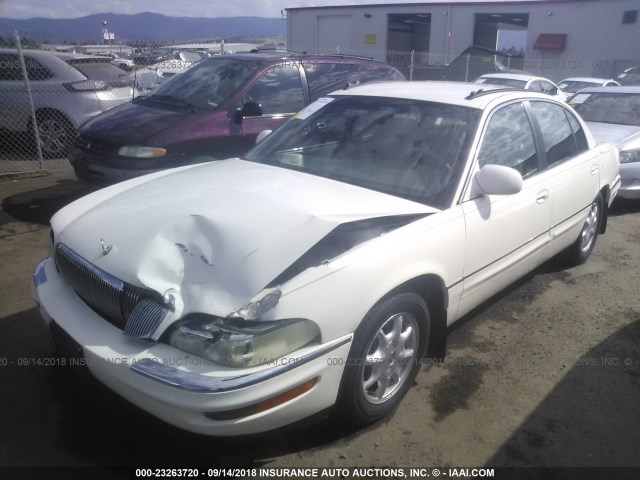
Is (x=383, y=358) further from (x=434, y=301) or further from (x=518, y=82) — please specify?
(x=518, y=82)

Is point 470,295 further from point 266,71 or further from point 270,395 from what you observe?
point 266,71

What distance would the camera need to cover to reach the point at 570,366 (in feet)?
11.0

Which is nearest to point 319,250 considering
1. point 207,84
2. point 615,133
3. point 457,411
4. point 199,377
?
point 199,377

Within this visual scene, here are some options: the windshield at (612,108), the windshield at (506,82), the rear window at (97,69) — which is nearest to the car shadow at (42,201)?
the rear window at (97,69)

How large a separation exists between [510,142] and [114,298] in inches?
104

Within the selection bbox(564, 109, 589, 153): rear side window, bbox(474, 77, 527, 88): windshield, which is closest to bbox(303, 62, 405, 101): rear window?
bbox(564, 109, 589, 153): rear side window

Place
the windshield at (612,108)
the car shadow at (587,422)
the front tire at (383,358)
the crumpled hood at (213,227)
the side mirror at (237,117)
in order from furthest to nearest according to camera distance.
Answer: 1. the windshield at (612,108)
2. the side mirror at (237,117)
3. the car shadow at (587,422)
4. the front tire at (383,358)
5. the crumpled hood at (213,227)

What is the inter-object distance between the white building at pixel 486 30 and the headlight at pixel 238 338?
77.6ft

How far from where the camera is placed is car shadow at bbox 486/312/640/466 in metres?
2.56

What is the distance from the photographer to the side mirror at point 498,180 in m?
2.93

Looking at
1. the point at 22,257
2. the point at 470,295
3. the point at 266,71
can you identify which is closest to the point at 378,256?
the point at 470,295

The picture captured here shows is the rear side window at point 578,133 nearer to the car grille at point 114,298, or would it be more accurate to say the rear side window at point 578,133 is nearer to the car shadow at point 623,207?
the car shadow at point 623,207

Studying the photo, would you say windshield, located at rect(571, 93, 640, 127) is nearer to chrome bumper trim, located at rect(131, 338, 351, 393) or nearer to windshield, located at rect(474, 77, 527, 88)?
windshield, located at rect(474, 77, 527, 88)

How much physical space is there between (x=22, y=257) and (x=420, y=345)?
3681 mm
